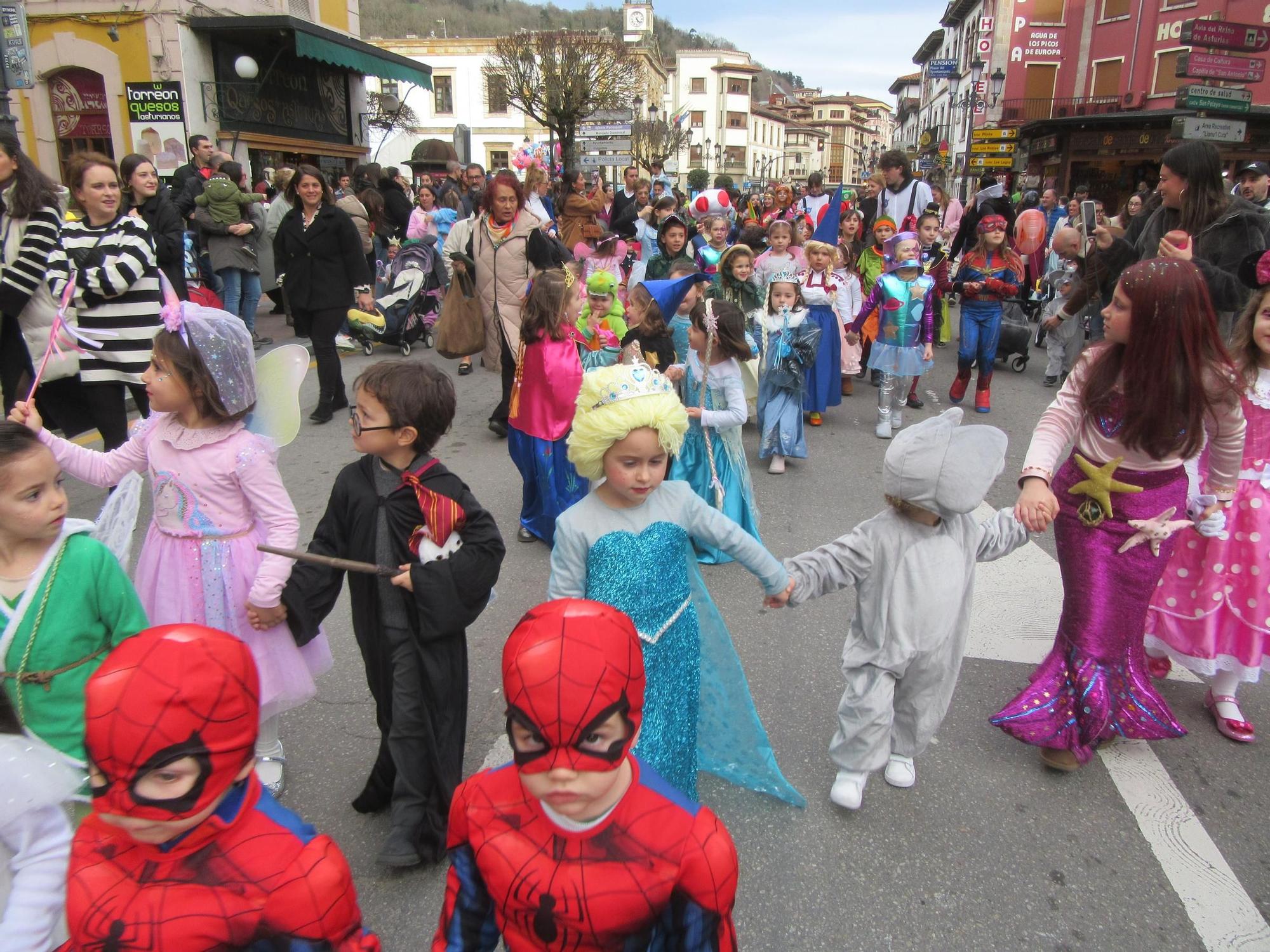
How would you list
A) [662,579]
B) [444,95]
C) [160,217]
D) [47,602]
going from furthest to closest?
[444,95], [160,217], [662,579], [47,602]

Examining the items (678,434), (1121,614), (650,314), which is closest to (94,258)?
(650,314)

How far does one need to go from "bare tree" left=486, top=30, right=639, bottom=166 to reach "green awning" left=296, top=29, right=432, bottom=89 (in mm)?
6845

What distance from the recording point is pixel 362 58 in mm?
17766

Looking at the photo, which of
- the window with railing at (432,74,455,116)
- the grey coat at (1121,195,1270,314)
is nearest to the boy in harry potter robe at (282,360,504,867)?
the grey coat at (1121,195,1270,314)

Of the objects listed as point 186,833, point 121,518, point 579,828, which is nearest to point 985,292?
point 121,518

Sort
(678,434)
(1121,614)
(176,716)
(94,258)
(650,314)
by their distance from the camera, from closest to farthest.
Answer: (176,716) → (678,434) → (1121,614) → (94,258) → (650,314)

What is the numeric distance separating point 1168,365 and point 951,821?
1.64 m

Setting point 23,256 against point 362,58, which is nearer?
point 23,256

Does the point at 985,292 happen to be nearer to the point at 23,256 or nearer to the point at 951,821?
the point at 951,821

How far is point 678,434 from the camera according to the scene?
98.5 inches

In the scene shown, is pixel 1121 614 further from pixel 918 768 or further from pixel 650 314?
pixel 650 314

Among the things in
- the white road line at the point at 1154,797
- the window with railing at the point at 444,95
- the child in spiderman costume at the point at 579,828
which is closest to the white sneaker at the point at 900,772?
the white road line at the point at 1154,797

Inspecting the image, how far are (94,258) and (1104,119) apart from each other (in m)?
35.6

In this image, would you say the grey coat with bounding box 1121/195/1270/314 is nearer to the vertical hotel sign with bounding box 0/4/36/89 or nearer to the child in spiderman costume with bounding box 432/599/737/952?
the child in spiderman costume with bounding box 432/599/737/952
